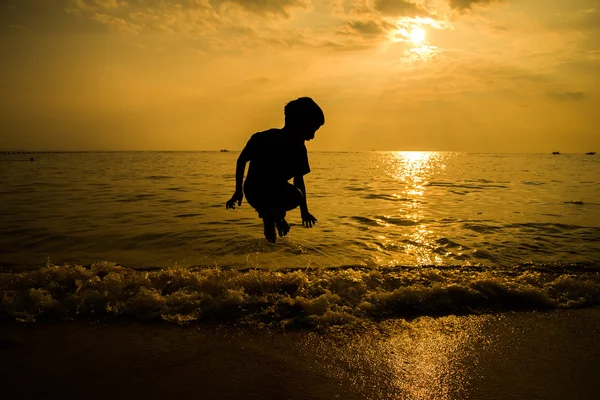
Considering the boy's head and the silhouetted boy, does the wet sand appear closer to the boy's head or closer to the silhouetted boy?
the silhouetted boy

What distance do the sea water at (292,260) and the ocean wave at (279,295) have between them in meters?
0.02

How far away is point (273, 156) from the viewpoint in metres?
4.01

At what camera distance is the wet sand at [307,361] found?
3.04 meters

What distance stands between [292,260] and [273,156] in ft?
12.8

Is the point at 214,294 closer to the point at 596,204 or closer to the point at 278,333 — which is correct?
the point at 278,333

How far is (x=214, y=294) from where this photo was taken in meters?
5.34

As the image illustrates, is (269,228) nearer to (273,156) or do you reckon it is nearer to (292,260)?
(273,156)

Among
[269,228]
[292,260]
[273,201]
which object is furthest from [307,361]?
[292,260]

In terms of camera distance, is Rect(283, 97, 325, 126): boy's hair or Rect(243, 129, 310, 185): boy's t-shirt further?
Rect(243, 129, 310, 185): boy's t-shirt

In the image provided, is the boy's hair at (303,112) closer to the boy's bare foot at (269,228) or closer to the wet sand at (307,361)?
the boy's bare foot at (269,228)

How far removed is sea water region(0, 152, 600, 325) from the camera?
4957 millimetres

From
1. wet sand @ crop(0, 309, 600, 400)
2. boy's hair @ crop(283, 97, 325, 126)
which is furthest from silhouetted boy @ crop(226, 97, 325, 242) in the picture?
wet sand @ crop(0, 309, 600, 400)

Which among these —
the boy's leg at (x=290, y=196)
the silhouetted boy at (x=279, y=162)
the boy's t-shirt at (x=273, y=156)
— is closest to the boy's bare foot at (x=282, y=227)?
the silhouetted boy at (x=279, y=162)

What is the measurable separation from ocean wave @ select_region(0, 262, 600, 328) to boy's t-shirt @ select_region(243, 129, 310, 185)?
1755 mm
